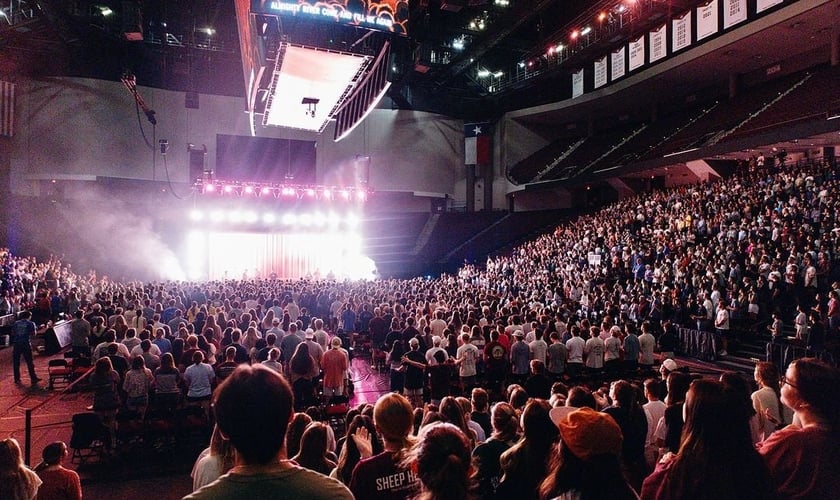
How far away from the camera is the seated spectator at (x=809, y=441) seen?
2158 mm

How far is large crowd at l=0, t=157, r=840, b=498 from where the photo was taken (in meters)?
2.12

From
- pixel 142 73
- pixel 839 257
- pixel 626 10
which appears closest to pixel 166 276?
pixel 142 73

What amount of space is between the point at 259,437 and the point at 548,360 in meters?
8.12

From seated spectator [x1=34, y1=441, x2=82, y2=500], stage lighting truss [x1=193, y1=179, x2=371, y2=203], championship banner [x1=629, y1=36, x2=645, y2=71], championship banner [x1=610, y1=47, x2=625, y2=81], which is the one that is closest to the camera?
seated spectator [x1=34, y1=441, x2=82, y2=500]

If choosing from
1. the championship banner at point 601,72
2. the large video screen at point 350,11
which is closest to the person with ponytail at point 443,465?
the large video screen at point 350,11

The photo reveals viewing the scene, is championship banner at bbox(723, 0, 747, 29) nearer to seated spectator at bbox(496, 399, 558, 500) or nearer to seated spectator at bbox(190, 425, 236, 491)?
seated spectator at bbox(496, 399, 558, 500)

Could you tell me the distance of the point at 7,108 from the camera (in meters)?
23.8

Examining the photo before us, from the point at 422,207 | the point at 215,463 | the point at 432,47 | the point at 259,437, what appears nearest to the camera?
the point at 259,437

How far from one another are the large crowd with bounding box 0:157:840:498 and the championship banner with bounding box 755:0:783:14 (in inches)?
227

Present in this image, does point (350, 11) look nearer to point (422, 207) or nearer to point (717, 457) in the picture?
point (717, 457)

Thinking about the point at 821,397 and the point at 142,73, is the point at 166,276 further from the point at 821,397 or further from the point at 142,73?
the point at 821,397

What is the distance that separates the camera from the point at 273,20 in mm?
10273

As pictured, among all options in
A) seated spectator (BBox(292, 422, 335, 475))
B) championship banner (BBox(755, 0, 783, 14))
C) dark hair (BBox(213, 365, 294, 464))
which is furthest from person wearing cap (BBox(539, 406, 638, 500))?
championship banner (BBox(755, 0, 783, 14))

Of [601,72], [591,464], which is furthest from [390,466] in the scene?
[601,72]
